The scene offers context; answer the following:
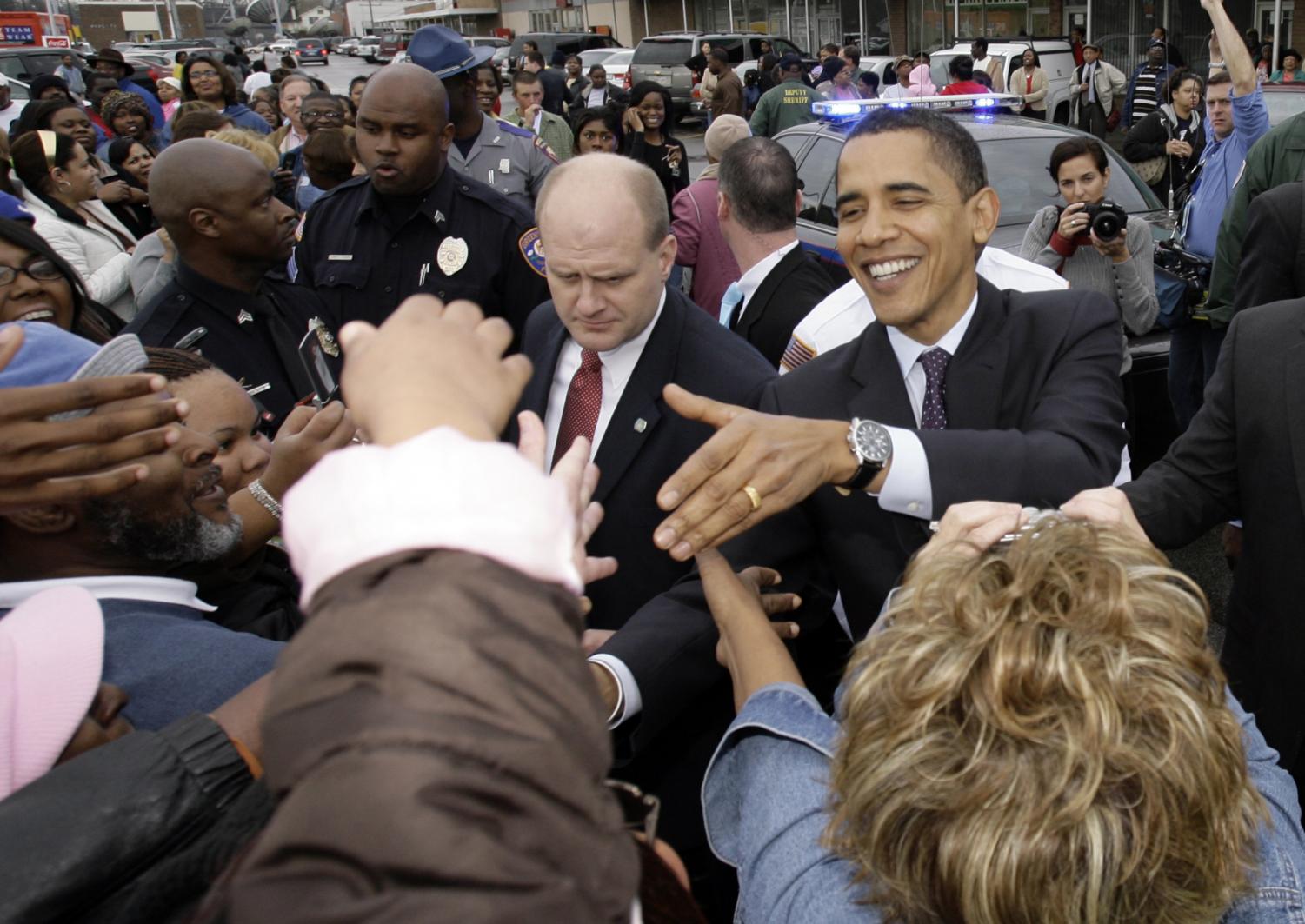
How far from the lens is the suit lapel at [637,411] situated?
93.1 inches

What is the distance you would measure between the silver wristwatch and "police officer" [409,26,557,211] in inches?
162

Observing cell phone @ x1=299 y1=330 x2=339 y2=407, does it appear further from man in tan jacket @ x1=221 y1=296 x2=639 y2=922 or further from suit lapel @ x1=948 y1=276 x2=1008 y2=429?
man in tan jacket @ x1=221 y1=296 x2=639 y2=922

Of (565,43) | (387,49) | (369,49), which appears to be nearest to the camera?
(565,43)

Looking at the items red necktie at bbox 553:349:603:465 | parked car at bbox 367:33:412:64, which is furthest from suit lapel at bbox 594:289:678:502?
parked car at bbox 367:33:412:64

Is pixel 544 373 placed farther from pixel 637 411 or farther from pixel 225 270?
pixel 225 270

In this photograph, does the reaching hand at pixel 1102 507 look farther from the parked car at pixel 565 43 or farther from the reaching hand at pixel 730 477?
the parked car at pixel 565 43

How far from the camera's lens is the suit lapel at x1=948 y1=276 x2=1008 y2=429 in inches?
77.8

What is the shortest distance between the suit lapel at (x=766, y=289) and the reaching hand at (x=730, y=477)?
2.29 meters

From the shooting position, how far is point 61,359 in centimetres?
142

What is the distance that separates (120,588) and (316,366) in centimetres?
175

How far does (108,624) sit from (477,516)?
0.97 m

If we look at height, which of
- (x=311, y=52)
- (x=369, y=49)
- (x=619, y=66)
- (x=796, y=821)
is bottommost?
(x=796, y=821)

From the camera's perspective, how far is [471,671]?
0.63 meters

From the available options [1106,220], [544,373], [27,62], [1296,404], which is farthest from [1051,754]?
[27,62]
